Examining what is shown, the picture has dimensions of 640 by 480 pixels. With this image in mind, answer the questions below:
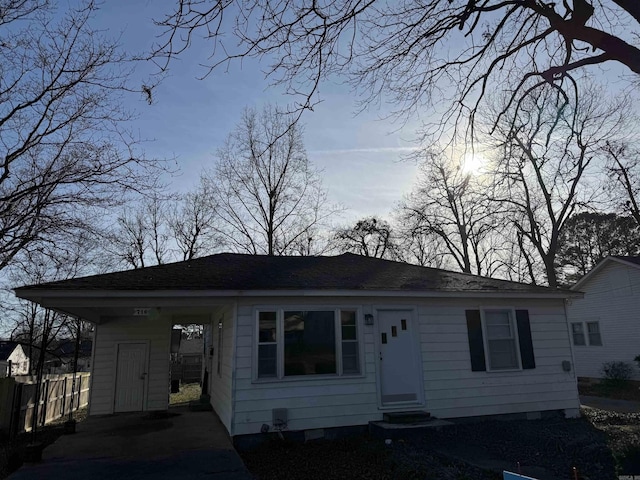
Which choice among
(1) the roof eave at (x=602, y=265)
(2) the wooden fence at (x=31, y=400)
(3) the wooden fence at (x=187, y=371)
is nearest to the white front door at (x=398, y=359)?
(2) the wooden fence at (x=31, y=400)

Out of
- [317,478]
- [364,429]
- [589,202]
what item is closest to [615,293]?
[589,202]

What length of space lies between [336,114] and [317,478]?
488 cm

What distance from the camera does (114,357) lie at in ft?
41.0

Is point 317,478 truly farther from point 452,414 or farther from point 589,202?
point 589,202

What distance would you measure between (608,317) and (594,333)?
1.17 m

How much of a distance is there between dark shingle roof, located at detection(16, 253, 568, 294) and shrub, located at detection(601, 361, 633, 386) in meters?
10.1

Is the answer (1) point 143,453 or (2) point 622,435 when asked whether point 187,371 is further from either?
(2) point 622,435

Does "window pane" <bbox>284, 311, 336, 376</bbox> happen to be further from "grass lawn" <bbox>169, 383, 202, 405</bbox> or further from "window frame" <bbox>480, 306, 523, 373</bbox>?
"grass lawn" <bbox>169, 383, 202, 405</bbox>

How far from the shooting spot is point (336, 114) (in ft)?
18.6

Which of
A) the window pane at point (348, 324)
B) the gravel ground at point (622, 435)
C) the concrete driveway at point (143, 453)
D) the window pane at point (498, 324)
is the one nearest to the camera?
the gravel ground at point (622, 435)

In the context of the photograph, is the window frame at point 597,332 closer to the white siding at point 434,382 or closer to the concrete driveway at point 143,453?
the white siding at point 434,382

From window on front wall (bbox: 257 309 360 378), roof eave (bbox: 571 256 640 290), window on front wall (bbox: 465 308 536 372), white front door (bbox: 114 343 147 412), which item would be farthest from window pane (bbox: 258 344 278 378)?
roof eave (bbox: 571 256 640 290)

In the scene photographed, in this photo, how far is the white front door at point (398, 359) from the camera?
891 centimetres

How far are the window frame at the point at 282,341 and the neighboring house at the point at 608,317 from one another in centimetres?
1172
